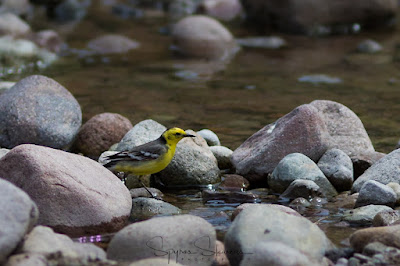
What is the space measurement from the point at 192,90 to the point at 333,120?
573 centimetres

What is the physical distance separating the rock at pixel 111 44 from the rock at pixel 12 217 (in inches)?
567

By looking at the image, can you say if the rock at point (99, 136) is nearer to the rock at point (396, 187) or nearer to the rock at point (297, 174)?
the rock at point (297, 174)

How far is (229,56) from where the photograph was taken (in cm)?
1967

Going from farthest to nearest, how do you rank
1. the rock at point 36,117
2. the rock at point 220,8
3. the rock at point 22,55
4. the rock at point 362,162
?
the rock at point 220,8 < the rock at point 22,55 < the rock at point 36,117 < the rock at point 362,162

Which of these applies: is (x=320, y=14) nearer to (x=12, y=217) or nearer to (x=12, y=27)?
(x=12, y=27)

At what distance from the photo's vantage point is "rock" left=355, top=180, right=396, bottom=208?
8062 mm

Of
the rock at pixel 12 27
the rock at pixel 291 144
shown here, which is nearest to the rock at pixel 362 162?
the rock at pixel 291 144

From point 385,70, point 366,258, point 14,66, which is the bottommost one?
point 14,66

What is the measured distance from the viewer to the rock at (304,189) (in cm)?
856

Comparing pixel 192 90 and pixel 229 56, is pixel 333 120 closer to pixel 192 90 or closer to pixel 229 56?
pixel 192 90

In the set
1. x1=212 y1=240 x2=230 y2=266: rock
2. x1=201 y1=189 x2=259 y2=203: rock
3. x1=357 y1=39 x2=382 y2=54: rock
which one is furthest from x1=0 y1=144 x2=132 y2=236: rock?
x1=357 y1=39 x2=382 y2=54: rock

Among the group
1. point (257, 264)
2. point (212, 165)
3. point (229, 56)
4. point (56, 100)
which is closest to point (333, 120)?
point (212, 165)

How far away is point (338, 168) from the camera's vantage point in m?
9.08

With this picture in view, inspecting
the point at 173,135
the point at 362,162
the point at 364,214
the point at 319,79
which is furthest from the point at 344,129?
the point at 319,79
